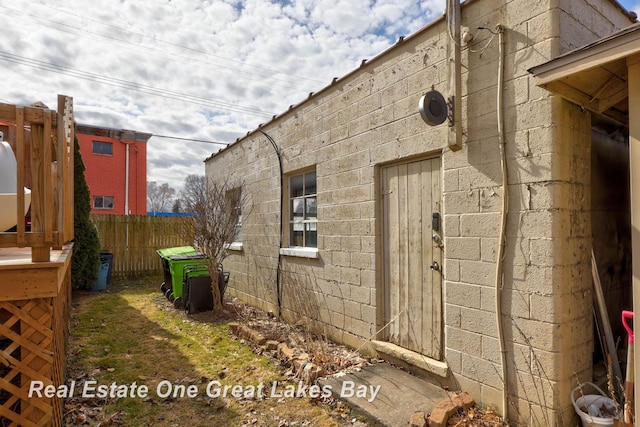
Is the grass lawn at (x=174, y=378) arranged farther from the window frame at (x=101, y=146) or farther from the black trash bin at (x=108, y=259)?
the window frame at (x=101, y=146)

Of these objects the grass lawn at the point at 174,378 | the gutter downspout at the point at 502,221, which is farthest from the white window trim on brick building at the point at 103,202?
the gutter downspout at the point at 502,221

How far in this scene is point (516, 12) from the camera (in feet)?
10.1

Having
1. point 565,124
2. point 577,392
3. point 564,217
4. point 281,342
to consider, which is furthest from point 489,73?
point 281,342

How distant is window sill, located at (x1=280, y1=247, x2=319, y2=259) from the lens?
564cm

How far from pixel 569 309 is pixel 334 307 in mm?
2993

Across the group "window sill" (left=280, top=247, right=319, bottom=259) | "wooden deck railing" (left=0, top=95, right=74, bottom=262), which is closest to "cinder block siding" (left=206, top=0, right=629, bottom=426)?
"window sill" (left=280, top=247, right=319, bottom=259)

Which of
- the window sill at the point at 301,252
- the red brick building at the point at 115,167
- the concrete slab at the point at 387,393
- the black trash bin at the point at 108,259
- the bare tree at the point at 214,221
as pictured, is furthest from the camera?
the red brick building at the point at 115,167

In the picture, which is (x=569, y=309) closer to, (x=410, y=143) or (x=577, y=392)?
(x=577, y=392)

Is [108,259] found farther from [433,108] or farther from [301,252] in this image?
[433,108]

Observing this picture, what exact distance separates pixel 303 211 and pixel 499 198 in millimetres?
3558

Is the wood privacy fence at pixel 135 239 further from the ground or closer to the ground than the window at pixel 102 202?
closer to the ground

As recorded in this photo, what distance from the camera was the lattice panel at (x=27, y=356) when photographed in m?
2.58

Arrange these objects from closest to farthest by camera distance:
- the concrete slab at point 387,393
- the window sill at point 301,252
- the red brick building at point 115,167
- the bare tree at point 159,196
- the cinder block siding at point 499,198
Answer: the cinder block siding at point 499,198
the concrete slab at point 387,393
the window sill at point 301,252
the red brick building at point 115,167
the bare tree at point 159,196

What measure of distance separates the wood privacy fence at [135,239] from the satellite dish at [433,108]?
964cm
